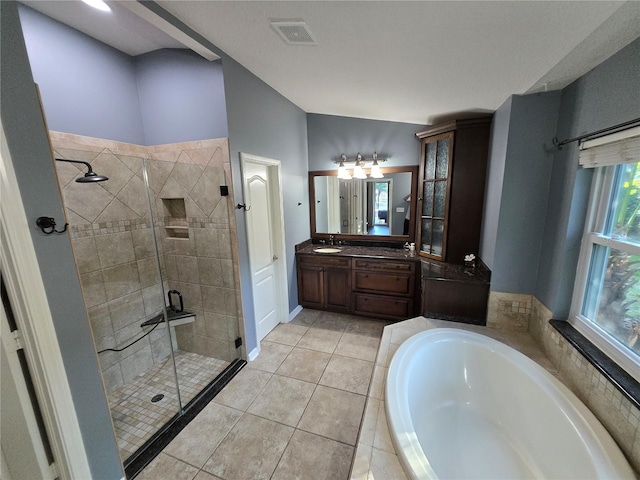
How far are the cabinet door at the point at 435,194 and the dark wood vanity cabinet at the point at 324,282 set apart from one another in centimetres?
100

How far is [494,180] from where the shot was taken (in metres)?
2.21

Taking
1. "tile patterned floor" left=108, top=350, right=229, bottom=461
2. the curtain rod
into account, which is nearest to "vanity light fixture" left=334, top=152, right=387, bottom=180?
the curtain rod

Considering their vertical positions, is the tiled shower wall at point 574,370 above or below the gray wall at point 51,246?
below

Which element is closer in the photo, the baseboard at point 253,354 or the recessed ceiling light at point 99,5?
the recessed ceiling light at point 99,5

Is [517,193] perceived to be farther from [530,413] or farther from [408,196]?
[530,413]

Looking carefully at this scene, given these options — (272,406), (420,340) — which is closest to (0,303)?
(272,406)

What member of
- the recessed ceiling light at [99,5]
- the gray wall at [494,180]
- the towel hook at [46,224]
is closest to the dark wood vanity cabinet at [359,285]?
the gray wall at [494,180]

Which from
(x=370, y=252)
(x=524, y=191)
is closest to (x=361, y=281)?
(x=370, y=252)

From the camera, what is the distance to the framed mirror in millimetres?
3234

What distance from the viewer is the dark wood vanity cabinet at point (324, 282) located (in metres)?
3.17

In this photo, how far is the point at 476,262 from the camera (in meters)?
2.61

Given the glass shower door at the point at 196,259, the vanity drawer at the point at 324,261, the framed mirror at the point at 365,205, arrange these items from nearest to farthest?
1. the glass shower door at the point at 196,259
2. the vanity drawer at the point at 324,261
3. the framed mirror at the point at 365,205

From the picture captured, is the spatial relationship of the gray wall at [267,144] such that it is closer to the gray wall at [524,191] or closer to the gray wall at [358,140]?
the gray wall at [358,140]

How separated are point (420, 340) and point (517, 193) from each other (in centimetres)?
143
